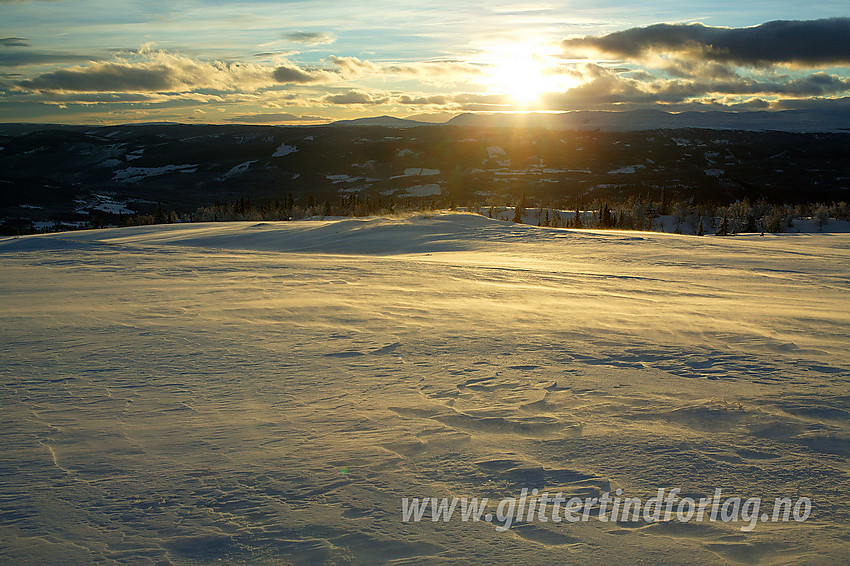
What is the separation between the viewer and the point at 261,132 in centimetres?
10725

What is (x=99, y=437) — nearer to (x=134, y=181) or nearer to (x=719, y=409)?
(x=719, y=409)

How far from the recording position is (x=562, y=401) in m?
3.25

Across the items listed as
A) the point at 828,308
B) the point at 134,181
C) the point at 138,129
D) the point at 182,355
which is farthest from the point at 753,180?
the point at 138,129

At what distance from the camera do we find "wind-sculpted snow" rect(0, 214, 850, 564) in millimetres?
2156

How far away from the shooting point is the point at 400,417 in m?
3.07

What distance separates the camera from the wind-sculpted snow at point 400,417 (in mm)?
2156

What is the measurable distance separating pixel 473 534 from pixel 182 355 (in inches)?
104

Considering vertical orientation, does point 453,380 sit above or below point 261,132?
below

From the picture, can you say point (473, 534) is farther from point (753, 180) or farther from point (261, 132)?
point (261, 132)

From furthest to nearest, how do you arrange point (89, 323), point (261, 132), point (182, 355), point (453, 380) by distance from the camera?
point (261, 132) → point (89, 323) → point (182, 355) → point (453, 380)

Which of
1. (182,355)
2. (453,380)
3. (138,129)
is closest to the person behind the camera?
(453,380)

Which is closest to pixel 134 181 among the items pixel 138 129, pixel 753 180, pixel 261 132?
pixel 261 132

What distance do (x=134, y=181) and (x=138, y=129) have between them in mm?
56114

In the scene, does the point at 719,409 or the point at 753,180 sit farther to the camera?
the point at 753,180
